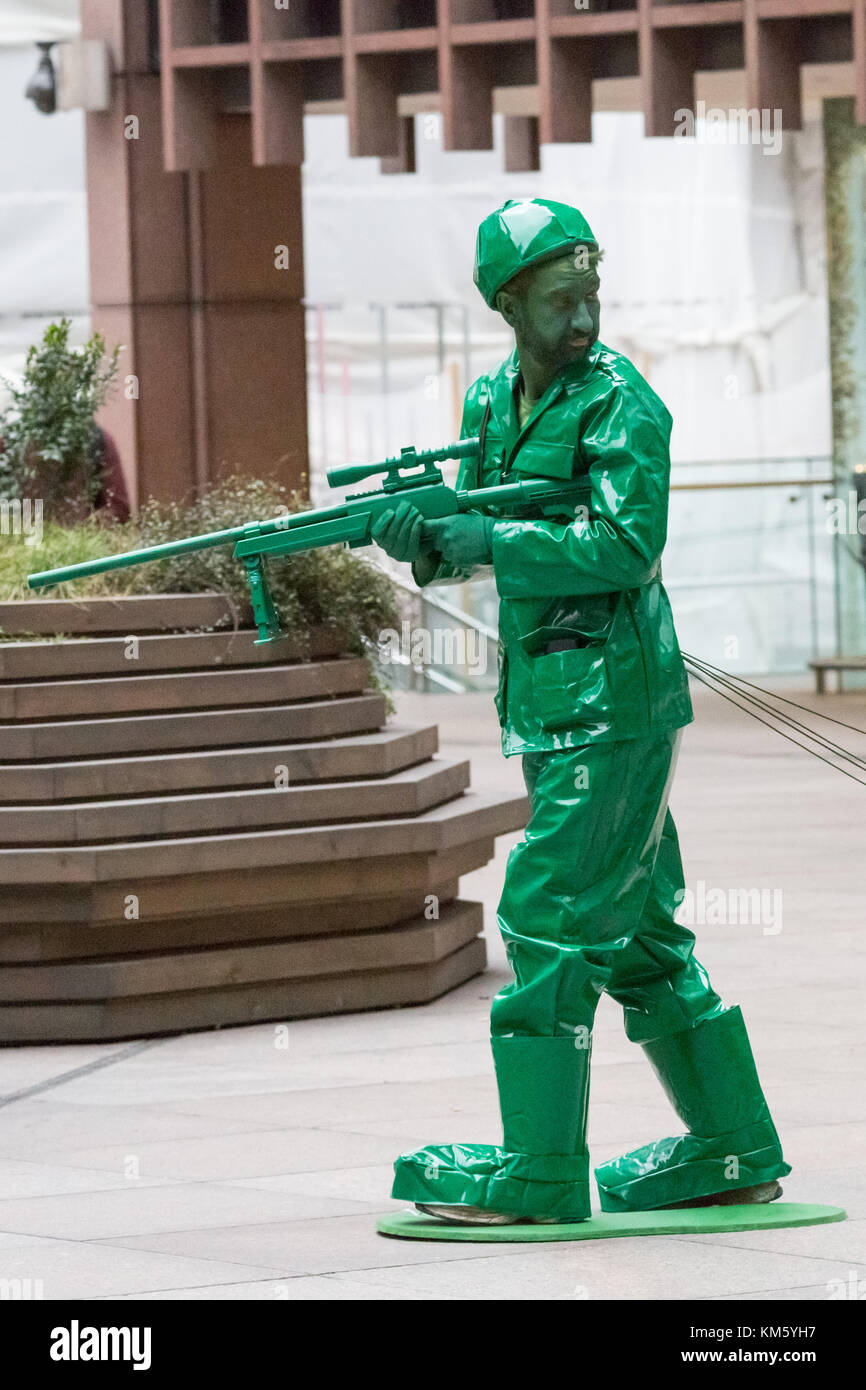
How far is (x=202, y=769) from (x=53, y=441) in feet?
6.27

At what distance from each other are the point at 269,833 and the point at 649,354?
14520 mm

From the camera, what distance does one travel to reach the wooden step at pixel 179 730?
6270 mm

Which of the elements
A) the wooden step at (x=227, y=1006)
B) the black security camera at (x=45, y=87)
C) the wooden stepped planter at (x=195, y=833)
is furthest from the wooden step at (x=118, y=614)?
the black security camera at (x=45, y=87)

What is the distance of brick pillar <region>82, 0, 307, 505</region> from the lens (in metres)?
10.6

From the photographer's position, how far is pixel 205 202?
1071cm

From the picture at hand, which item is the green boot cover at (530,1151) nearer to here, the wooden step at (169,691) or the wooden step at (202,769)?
the wooden step at (202,769)

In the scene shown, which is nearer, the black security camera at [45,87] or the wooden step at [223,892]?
the wooden step at [223,892]

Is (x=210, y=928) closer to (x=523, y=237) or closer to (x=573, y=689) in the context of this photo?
(x=573, y=689)

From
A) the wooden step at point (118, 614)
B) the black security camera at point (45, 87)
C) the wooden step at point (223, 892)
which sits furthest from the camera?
the black security camera at point (45, 87)

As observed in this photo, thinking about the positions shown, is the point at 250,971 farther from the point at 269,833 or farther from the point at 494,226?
the point at 494,226

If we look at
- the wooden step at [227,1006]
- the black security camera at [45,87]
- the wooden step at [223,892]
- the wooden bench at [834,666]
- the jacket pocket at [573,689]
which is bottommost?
the wooden bench at [834,666]

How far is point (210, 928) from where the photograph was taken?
252 inches

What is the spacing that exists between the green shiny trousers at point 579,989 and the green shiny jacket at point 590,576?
7 centimetres
